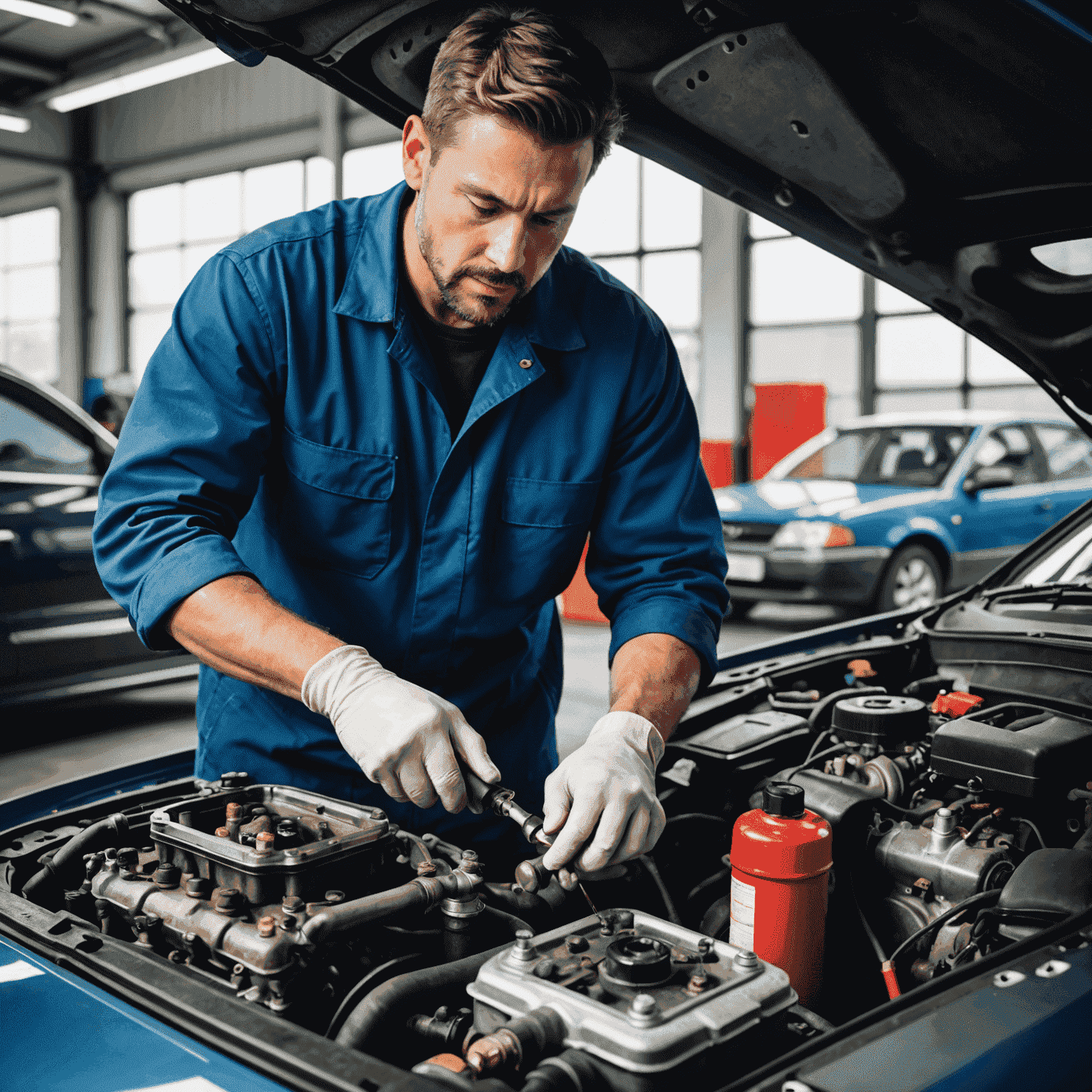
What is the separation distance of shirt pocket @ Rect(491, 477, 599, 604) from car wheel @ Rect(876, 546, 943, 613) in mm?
4683

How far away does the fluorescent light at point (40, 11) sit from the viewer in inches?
400

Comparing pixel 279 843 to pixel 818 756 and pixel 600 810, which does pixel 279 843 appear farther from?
pixel 818 756

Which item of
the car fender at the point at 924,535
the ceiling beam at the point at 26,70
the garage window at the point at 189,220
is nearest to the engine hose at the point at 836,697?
the car fender at the point at 924,535

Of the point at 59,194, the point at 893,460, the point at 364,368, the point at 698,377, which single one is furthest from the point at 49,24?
the point at 364,368

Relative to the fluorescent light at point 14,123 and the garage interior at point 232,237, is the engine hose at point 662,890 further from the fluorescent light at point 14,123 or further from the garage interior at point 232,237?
the fluorescent light at point 14,123

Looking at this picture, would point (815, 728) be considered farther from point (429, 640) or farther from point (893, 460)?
point (893, 460)

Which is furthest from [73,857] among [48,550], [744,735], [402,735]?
[48,550]

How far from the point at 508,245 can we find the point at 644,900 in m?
0.91

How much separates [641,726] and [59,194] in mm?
16890

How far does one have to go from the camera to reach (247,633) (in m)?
1.31

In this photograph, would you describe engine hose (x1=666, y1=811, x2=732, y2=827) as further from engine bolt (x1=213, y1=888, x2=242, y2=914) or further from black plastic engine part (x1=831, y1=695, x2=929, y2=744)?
engine bolt (x1=213, y1=888, x2=242, y2=914)

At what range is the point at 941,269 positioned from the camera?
1814 mm

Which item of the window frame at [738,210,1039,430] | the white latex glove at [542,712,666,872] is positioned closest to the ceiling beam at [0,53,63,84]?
the window frame at [738,210,1039,430]

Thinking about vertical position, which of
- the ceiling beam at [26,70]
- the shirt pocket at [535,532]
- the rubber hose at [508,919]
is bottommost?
the rubber hose at [508,919]
